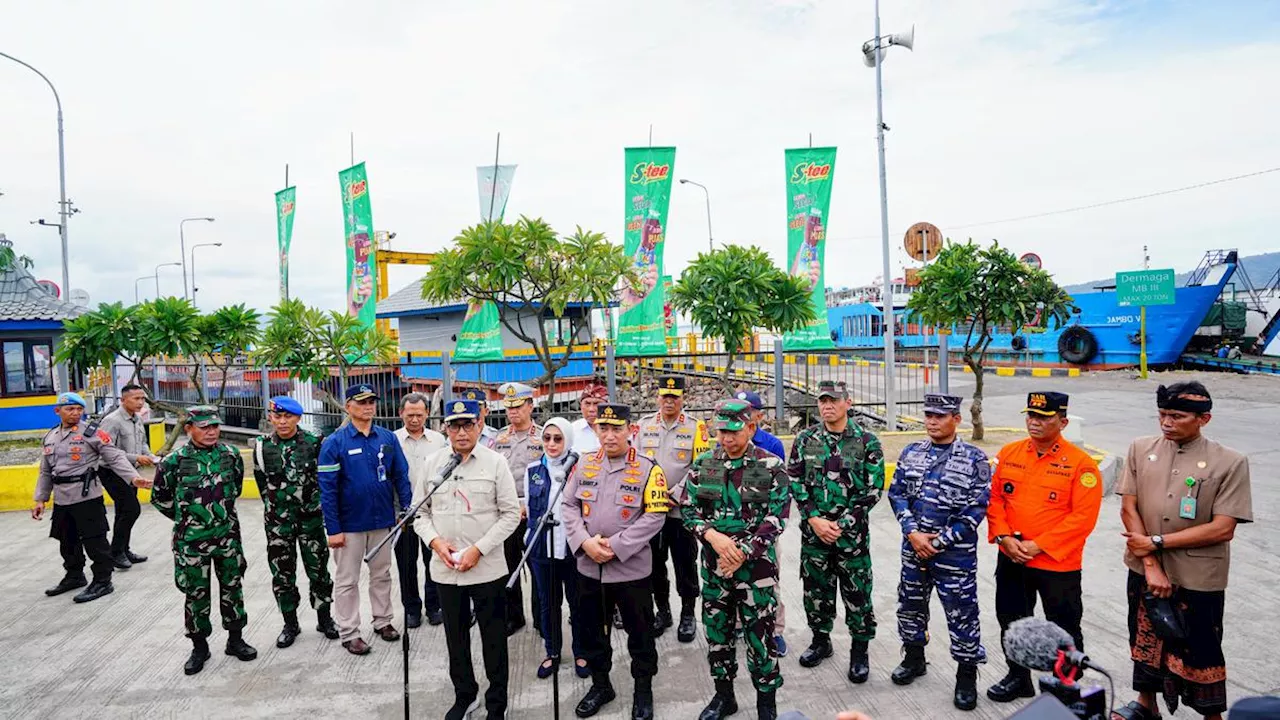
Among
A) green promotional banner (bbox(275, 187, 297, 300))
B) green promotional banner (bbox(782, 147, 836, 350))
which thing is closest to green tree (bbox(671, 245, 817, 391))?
green promotional banner (bbox(782, 147, 836, 350))

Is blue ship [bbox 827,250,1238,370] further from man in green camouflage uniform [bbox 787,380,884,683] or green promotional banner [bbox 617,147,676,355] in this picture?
man in green camouflage uniform [bbox 787,380,884,683]

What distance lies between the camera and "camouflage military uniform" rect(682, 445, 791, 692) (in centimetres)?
368

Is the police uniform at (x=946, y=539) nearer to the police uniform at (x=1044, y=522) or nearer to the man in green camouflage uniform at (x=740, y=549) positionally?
the police uniform at (x=1044, y=522)

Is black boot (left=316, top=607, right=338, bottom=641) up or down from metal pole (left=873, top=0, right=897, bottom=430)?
down

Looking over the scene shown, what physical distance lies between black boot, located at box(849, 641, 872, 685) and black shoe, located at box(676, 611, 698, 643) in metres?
1.09

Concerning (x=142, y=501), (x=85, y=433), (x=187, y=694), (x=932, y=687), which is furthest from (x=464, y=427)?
(x=142, y=501)

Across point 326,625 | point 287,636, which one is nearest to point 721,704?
point 326,625

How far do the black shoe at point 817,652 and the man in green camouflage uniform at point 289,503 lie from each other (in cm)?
326

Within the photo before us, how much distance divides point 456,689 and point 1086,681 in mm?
3555

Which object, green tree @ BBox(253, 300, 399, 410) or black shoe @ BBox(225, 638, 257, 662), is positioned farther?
green tree @ BBox(253, 300, 399, 410)

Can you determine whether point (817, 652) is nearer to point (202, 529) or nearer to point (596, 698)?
point (596, 698)

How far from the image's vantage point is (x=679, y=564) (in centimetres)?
502

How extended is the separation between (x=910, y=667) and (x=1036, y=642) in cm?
250

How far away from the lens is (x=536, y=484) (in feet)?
15.2
